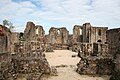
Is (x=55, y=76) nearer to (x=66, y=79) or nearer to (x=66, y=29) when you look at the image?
(x=66, y=79)

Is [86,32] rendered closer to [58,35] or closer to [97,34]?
[97,34]

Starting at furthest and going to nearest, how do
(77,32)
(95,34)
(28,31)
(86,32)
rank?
1. (77,32)
2. (86,32)
3. (95,34)
4. (28,31)

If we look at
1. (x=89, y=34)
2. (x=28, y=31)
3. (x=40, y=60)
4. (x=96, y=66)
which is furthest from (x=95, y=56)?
(x=89, y=34)

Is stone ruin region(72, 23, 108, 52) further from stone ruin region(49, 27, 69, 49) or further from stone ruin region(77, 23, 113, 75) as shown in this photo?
stone ruin region(49, 27, 69, 49)

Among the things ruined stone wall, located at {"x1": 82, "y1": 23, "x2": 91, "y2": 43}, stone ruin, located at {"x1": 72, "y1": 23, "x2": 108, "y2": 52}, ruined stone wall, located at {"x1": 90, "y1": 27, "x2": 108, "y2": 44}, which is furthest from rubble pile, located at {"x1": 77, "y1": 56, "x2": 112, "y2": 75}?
ruined stone wall, located at {"x1": 82, "y1": 23, "x2": 91, "y2": 43}

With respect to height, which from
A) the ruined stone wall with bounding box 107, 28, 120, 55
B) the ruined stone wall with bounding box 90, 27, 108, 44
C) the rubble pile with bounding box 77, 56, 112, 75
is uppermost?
the ruined stone wall with bounding box 90, 27, 108, 44

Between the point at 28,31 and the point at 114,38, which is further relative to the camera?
the point at 28,31

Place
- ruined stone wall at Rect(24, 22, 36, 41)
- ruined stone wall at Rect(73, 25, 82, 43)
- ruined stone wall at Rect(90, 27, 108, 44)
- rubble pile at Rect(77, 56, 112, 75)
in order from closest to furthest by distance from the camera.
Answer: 1. rubble pile at Rect(77, 56, 112, 75)
2. ruined stone wall at Rect(24, 22, 36, 41)
3. ruined stone wall at Rect(90, 27, 108, 44)
4. ruined stone wall at Rect(73, 25, 82, 43)

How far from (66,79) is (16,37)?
65.9ft

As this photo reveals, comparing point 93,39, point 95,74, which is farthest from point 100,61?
point 93,39

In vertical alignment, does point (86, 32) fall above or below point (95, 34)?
above

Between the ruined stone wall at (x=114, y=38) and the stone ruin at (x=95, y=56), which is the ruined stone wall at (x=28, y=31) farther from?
the ruined stone wall at (x=114, y=38)

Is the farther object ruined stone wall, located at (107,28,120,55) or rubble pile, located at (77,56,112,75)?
ruined stone wall, located at (107,28,120,55)

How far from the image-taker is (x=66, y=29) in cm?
3975
